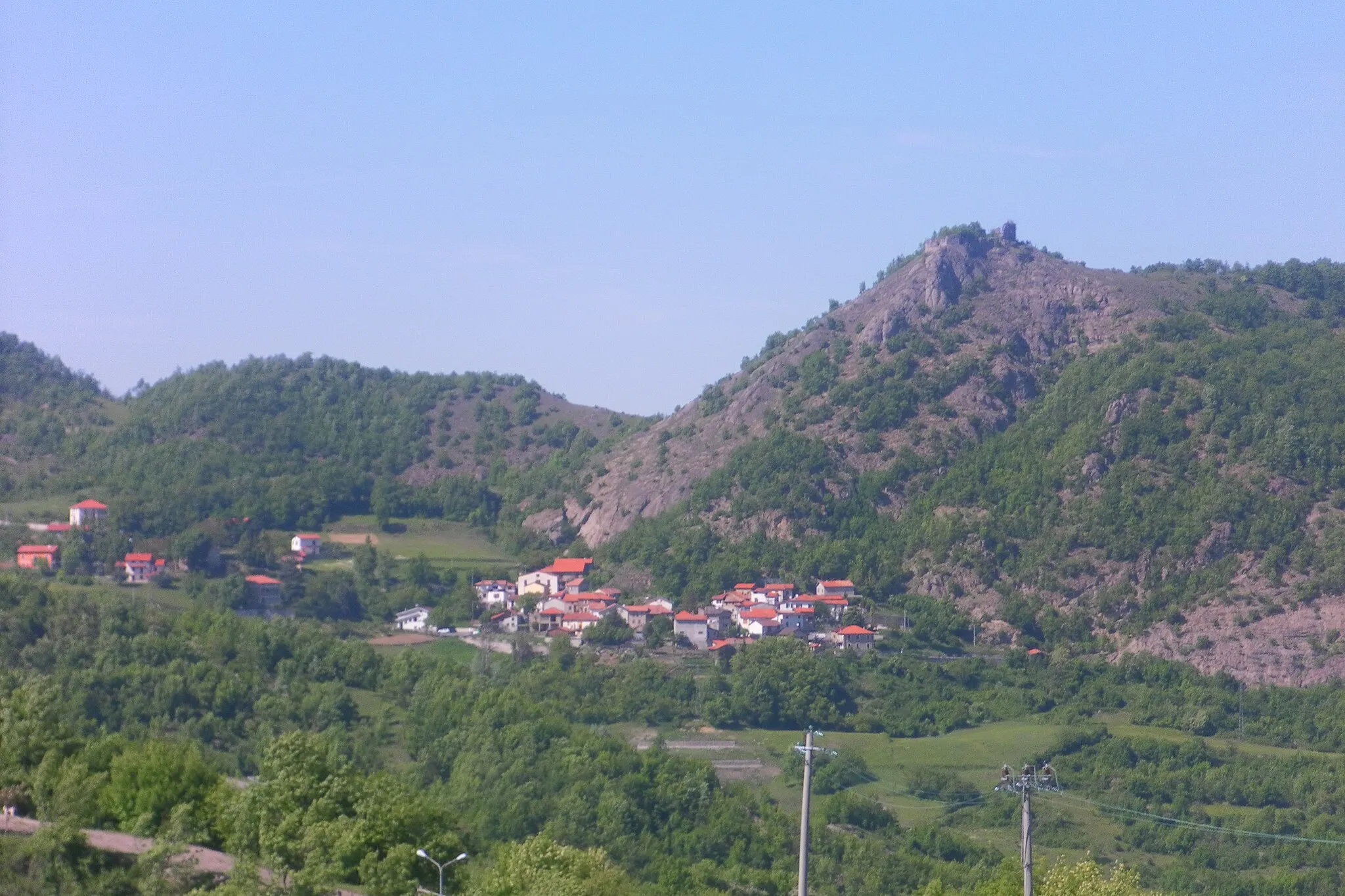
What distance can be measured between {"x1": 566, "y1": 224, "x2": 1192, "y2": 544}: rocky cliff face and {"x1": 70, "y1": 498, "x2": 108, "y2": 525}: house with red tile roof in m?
27.4

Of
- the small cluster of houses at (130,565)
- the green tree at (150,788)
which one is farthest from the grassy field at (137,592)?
the green tree at (150,788)

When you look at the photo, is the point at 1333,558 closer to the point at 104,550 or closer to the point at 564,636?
the point at 564,636

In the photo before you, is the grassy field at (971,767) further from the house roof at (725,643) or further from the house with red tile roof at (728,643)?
the house roof at (725,643)

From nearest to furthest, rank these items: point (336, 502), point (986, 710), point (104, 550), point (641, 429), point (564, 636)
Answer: point (986, 710) → point (564, 636) → point (104, 550) → point (336, 502) → point (641, 429)

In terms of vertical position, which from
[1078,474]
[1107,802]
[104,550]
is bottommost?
[1107,802]

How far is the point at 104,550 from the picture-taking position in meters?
95.2

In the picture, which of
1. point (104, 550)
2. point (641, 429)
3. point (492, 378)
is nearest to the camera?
point (104, 550)

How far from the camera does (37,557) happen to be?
92.8 meters

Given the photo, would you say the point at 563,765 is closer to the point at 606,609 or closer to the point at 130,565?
the point at 606,609

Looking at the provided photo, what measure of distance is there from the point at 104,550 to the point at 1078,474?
5092 cm

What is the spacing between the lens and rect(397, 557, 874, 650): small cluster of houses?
8838 centimetres

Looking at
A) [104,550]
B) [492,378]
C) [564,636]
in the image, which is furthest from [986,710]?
[492,378]

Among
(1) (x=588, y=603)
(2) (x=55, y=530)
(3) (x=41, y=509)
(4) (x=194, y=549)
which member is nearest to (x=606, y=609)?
(1) (x=588, y=603)

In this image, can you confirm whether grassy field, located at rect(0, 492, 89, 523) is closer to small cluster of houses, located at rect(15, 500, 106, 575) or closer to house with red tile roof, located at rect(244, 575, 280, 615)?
small cluster of houses, located at rect(15, 500, 106, 575)
